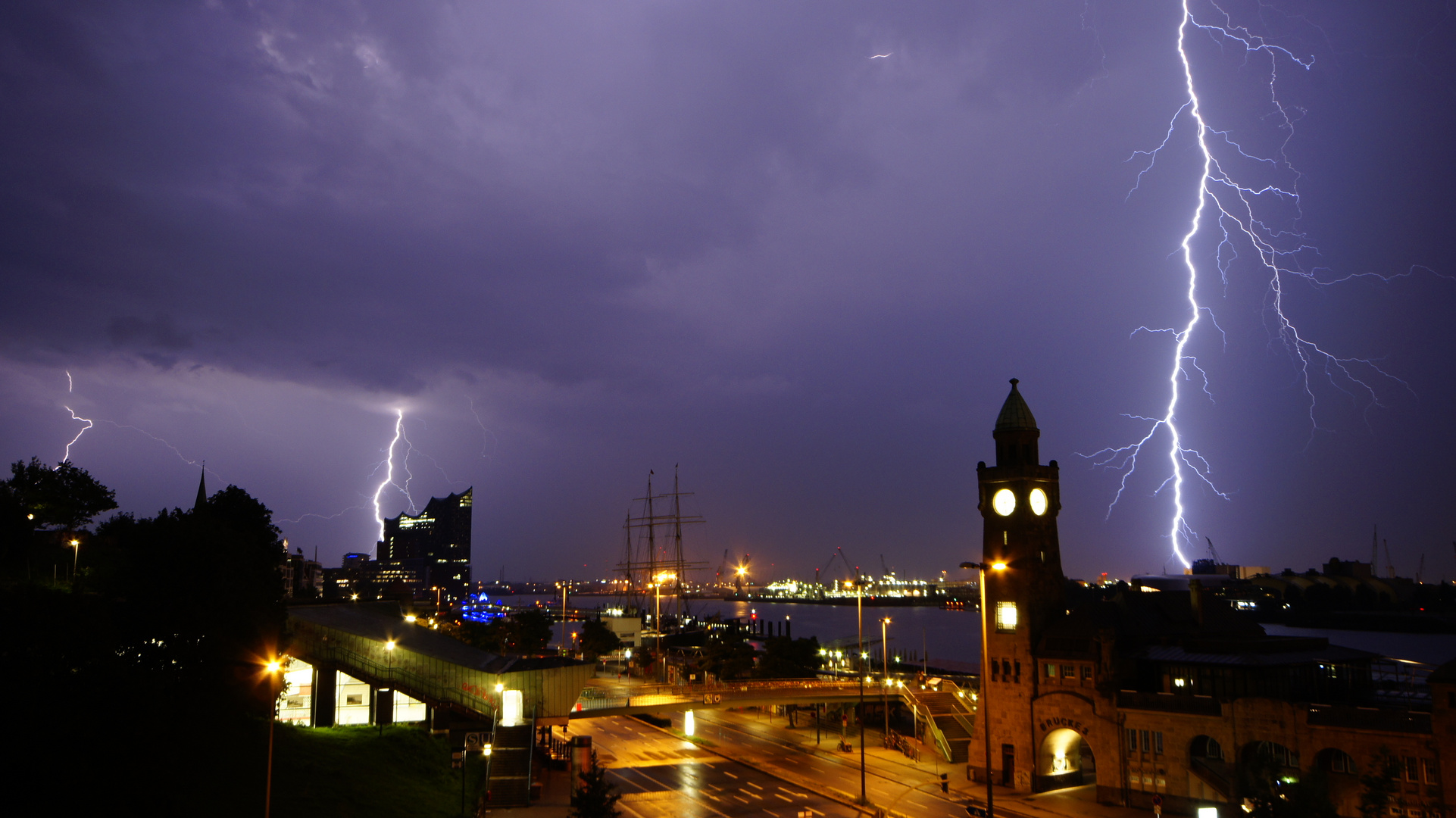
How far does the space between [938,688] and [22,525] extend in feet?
272

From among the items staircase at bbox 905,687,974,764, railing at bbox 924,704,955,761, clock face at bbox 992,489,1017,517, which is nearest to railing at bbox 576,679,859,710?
staircase at bbox 905,687,974,764

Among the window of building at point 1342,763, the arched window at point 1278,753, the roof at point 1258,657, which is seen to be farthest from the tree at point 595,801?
the roof at point 1258,657

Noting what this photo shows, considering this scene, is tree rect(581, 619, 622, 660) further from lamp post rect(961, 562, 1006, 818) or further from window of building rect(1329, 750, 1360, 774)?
window of building rect(1329, 750, 1360, 774)

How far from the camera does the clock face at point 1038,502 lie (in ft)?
235

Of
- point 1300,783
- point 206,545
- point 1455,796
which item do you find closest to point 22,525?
point 206,545

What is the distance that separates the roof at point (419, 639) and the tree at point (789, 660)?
41937 mm

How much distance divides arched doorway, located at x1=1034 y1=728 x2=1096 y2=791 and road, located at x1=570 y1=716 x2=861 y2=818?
541 inches

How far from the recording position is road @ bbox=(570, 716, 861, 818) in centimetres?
5534

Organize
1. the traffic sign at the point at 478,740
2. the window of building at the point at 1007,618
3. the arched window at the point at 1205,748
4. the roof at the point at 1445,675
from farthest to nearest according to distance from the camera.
→ the window of building at the point at 1007,618, the arched window at the point at 1205,748, the traffic sign at the point at 478,740, the roof at the point at 1445,675

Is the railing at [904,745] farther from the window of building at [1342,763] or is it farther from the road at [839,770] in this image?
the window of building at [1342,763]

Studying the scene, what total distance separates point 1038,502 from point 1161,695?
689 inches

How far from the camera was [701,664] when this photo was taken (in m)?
126

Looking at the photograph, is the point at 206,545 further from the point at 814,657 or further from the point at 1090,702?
the point at 814,657

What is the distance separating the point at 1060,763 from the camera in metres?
66.9
